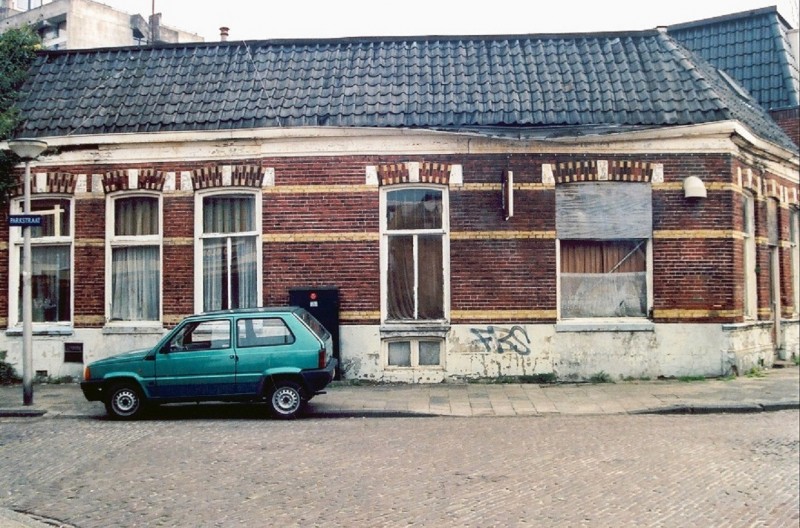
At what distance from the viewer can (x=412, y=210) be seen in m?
15.0

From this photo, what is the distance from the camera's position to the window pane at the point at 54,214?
15.8 m

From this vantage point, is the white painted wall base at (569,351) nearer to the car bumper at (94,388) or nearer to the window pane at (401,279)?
the window pane at (401,279)

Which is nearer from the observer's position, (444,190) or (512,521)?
(512,521)

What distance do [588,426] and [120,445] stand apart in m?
6.20

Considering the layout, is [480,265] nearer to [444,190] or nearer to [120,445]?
[444,190]

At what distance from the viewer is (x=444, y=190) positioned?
14.9 m

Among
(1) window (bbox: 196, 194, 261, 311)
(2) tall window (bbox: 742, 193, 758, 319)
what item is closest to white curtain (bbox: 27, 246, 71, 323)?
(1) window (bbox: 196, 194, 261, 311)

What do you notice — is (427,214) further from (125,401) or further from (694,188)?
(125,401)

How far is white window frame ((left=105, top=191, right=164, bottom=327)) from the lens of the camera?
1537 cm

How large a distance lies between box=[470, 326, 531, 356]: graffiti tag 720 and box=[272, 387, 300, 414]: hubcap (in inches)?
174

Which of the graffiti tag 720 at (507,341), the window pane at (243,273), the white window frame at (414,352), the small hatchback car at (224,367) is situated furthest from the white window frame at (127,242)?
the graffiti tag 720 at (507,341)

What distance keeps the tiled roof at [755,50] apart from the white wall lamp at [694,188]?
707 centimetres

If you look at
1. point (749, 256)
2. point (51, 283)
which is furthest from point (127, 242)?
point (749, 256)

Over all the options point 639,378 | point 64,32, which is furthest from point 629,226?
point 64,32
